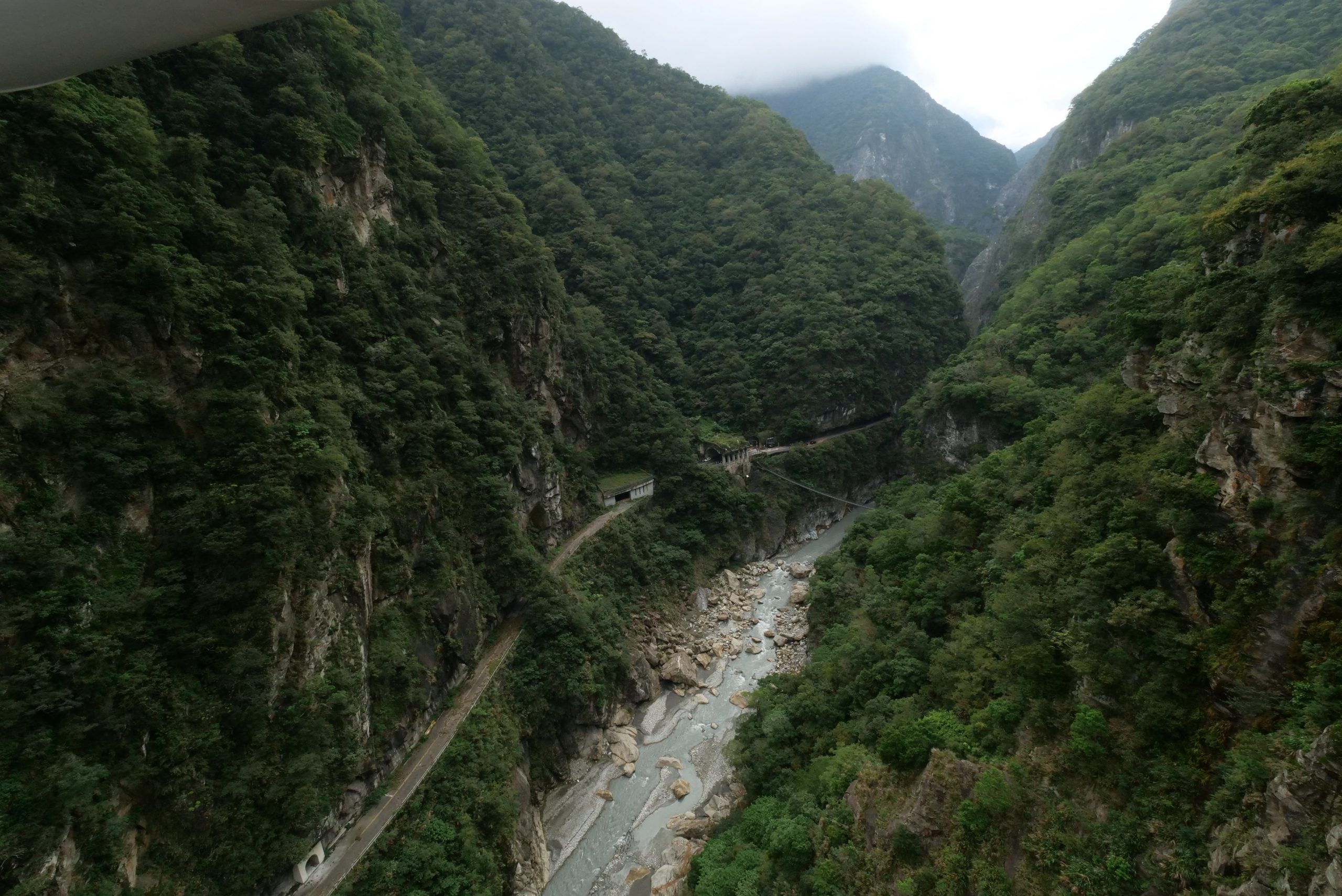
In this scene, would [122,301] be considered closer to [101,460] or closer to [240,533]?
[101,460]

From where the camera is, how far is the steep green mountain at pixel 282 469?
12477 mm

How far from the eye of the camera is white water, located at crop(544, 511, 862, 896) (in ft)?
66.5

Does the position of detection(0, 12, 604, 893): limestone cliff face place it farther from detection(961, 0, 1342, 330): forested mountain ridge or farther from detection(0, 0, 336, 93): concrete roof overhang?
detection(961, 0, 1342, 330): forested mountain ridge

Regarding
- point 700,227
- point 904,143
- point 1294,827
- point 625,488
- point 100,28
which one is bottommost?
point 625,488

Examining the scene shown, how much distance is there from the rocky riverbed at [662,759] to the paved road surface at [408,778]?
393cm

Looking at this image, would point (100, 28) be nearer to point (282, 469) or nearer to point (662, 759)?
point (282, 469)

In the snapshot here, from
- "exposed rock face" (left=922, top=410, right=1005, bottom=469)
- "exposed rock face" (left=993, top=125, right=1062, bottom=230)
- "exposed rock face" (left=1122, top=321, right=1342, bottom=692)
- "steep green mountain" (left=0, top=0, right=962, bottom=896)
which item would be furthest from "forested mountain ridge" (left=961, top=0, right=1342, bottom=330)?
"steep green mountain" (left=0, top=0, right=962, bottom=896)

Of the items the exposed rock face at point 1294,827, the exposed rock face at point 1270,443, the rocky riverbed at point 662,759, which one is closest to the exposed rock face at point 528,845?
the rocky riverbed at point 662,759

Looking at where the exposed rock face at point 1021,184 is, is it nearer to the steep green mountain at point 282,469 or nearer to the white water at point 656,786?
the steep green mountain at point 282,469

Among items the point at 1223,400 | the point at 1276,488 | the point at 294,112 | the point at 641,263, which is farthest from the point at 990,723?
the point at 641,263

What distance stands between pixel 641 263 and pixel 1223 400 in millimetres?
46585

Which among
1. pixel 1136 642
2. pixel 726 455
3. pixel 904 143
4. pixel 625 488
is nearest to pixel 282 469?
pixel 1136 642

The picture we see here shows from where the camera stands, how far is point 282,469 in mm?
16141

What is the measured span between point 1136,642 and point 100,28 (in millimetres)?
15176
